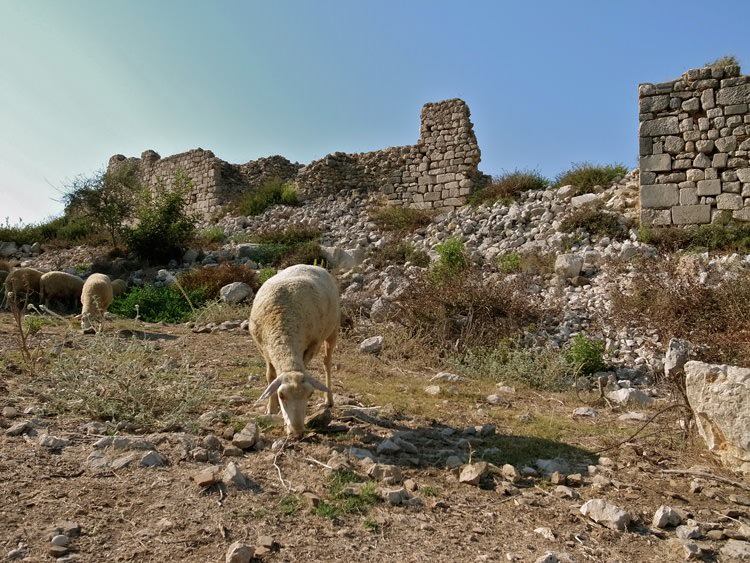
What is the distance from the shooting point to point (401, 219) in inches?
607

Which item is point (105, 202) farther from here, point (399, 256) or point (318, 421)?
point (318, 421)

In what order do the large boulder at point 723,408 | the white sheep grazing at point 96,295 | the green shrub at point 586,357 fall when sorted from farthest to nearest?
the white sheep grazing at point 96,295 < the green shrub at point 586,357 < the large boulder at point 723,408

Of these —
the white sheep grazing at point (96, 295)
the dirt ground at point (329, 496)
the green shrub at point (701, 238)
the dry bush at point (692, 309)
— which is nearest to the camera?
the dirt ground at point (329, 496)

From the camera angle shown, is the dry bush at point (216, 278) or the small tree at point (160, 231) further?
the small tree at point (160, 231)

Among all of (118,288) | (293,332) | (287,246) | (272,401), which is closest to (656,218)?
(287,246)

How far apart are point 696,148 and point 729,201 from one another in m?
1.24

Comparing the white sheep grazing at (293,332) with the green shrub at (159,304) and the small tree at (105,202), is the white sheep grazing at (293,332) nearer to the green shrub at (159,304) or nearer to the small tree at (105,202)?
the green shrub at (159,304)

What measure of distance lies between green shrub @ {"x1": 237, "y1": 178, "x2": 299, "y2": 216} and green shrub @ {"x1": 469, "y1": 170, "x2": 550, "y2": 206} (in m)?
6.41

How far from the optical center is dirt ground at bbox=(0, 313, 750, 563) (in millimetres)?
2867

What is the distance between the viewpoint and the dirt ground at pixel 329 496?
9.41ft

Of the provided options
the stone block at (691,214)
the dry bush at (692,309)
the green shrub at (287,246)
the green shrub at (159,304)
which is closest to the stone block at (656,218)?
the stone block at (691,214)

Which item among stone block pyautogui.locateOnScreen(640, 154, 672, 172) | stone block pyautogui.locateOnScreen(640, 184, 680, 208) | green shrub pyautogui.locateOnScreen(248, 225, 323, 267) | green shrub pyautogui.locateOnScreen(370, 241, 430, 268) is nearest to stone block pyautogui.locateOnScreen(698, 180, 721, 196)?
stone block pyautogui.locateOnScreen(640, 184, 680, 208)

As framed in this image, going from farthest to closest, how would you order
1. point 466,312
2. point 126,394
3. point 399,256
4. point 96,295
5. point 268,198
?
point 268,198 → point 399,256 → point 96,295 → point 466,312 → point 126,394

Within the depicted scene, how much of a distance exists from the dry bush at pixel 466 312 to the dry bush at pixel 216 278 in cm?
424
